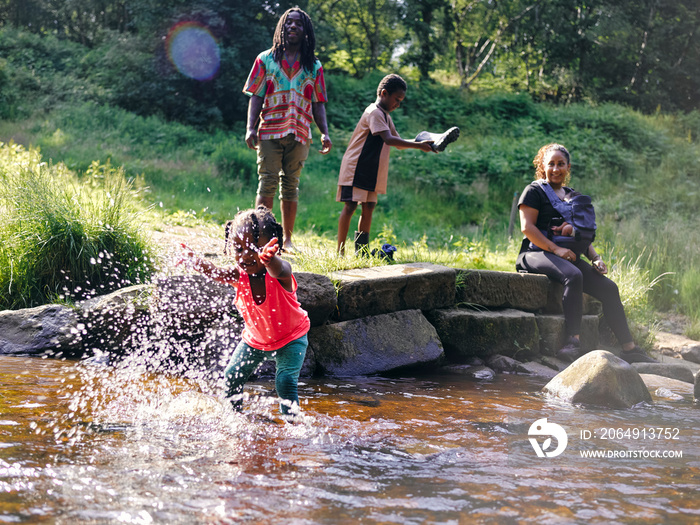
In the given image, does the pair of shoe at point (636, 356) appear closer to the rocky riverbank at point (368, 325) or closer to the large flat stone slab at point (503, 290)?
the rocky riverbank at point (368, 325)

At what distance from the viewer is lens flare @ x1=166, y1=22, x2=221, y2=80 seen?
16312mm

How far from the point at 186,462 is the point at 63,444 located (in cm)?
61

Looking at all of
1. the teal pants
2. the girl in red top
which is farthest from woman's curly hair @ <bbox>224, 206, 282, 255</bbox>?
the teal pants

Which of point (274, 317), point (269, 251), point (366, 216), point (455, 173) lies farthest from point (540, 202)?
point (455, 173)

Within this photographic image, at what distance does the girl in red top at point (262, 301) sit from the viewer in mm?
3287

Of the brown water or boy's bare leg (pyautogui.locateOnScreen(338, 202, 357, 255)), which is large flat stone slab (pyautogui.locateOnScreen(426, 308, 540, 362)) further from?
the brown water

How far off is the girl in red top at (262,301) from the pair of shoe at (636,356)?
389 centimetres

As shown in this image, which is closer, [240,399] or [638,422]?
[240,399]

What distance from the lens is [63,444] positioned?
298cm

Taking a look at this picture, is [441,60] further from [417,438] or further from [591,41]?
[417,438]

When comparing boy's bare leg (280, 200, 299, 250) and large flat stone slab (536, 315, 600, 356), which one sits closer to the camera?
large flat stone slab (536, 315, 600, 356)

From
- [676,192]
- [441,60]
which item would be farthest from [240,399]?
[441,60]

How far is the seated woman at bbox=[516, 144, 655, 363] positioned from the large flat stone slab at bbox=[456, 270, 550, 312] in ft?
0.53

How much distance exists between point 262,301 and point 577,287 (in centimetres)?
354
